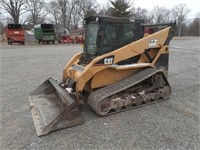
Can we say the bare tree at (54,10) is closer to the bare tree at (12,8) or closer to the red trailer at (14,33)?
the bare tree at (12,8)

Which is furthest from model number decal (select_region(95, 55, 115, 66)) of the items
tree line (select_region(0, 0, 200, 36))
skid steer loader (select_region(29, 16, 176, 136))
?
tree line (select_region(0, 0, 200, 36))

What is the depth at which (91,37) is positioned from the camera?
4828 millimetres

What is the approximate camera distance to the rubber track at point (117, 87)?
3.99 meters

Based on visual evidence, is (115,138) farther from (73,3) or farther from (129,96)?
(73,3)

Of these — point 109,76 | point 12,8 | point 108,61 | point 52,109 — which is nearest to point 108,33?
point 108,61

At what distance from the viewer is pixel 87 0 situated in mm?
56562

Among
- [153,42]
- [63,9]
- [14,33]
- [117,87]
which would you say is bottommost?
[117,87]

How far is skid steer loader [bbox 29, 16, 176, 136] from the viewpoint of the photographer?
158 inches

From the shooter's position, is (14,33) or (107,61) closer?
(107,61)

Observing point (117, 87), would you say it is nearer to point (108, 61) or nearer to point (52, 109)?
point (108, 61)

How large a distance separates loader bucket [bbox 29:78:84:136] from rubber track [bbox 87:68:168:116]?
0.40m

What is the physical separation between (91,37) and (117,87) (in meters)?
1.41

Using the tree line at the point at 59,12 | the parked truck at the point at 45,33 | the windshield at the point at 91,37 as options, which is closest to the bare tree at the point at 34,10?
the tree line at the point at 59,12

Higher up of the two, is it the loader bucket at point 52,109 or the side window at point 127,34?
the side window at point 127,34
